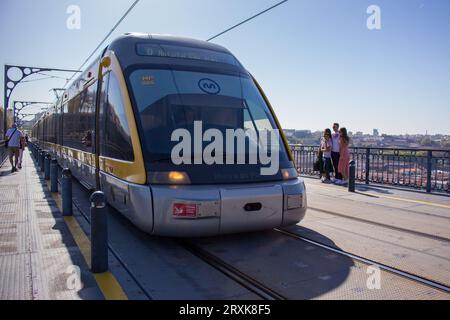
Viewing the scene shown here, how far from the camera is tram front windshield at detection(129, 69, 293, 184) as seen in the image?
5102 millimetres

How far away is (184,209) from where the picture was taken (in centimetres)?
474

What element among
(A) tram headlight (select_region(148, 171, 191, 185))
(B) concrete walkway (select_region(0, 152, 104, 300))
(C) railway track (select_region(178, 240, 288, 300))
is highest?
(A) tram headlight (select_region(148, 171, 191, 185))

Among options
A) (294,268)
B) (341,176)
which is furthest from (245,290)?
(341,176)

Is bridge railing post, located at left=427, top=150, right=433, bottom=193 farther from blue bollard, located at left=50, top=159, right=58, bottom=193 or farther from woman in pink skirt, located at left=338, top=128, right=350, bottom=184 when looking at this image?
blue bollard, located at left=50, top=159, right=58, bottom=193

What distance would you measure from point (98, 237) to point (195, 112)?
7.08 ft

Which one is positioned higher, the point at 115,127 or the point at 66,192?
the point at 115,127

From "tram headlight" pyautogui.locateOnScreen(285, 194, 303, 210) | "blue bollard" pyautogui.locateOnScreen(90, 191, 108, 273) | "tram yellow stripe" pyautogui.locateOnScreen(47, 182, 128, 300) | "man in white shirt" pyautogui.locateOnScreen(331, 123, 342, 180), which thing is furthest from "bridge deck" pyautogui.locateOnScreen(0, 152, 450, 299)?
"man in white shirt" pyautogui.locateOnScreen(331, 123, 342, 180)

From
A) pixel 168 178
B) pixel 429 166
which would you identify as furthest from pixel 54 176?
pixel 429 166

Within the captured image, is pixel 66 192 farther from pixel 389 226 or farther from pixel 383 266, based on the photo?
pixel 389 226

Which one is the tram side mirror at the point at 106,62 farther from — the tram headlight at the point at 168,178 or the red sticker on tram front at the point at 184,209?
the red sticker on tram front at the point at 184,209

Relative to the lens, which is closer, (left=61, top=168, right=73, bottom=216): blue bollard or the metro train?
the metro train

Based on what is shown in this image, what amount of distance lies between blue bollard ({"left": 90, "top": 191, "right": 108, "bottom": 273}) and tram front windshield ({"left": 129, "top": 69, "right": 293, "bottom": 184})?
2.86 feet

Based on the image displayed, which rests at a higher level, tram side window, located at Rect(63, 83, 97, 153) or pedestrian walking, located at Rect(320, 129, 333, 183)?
tram side window, located at Rect(63, 83, 97, 153)
